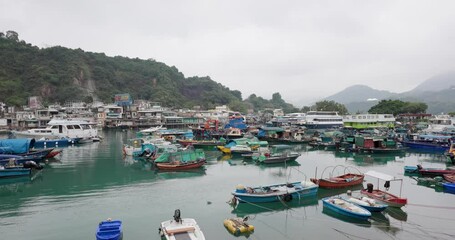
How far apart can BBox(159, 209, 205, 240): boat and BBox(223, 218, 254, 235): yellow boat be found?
2061mm

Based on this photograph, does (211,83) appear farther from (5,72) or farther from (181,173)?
(181,173)

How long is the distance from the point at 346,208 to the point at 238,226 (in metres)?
6.00

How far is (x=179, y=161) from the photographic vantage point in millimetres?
25594

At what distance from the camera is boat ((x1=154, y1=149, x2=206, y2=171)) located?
2497 centimetres

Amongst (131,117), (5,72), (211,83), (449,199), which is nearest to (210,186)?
(449,199)

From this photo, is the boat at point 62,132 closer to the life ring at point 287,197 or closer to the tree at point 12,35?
the life ring at point 287,197

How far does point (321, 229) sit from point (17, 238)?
543 inches

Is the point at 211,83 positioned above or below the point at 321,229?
above

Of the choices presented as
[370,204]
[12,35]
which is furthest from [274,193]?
[12,35]

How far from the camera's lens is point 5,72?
8306cm

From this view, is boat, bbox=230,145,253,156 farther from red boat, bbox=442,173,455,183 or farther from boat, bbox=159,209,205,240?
boat, bbox=159,209,205,240

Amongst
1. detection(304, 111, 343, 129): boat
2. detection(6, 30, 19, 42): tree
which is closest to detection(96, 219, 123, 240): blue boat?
detection(304, 111, 343, 129): boat

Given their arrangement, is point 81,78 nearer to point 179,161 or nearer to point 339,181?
point 179,161

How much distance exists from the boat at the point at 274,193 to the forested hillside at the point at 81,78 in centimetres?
8072
